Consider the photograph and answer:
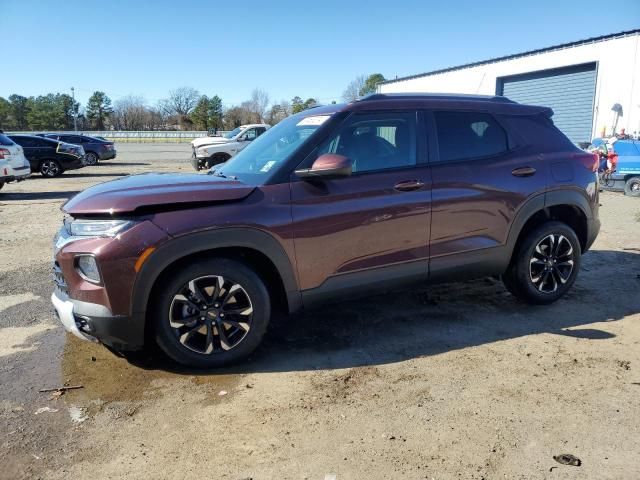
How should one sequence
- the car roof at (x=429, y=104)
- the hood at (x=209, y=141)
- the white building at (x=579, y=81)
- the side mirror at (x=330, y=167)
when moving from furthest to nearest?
the hood at (x=209, y=141) → the white building at (x=579, y=81) → the car roof at (x=429, y=104) → the side mirror at (x=330, y=167)

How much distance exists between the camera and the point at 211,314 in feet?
11.1

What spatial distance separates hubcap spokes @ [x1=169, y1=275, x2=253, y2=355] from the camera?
3.30 metres

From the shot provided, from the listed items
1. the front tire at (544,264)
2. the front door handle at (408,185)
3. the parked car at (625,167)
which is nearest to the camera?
the front door handle at (408,185)

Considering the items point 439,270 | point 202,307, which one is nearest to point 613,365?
point 439,270

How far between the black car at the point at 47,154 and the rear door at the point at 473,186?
18.0m

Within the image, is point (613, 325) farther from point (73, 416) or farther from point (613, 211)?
point (613, 211)

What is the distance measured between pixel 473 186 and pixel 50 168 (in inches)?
732

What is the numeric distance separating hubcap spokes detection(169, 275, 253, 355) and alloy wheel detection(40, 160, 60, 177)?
18.0 meters

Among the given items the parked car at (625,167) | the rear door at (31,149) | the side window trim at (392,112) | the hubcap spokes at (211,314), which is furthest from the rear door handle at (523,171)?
the rear door at (31,149)

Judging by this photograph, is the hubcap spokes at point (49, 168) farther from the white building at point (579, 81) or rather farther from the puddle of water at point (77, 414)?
the white building at point (579, 81)

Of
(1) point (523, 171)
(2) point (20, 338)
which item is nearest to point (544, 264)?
(1) point (523, 171)

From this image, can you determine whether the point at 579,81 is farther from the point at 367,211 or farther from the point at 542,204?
the point at 367,211

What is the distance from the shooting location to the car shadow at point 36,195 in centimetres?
1273

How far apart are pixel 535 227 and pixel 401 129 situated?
163 cm
